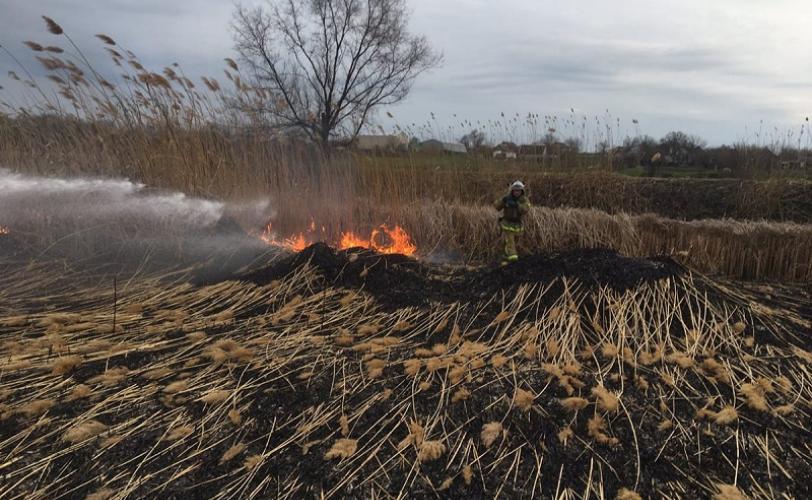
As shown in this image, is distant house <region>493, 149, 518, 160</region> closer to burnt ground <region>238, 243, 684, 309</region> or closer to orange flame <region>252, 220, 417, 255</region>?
orange flame <region>252, 220, 417, 255</region>

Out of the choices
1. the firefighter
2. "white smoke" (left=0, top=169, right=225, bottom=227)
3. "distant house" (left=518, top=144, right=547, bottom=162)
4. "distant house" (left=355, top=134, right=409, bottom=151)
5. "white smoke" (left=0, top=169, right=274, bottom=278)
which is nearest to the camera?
the firefighter

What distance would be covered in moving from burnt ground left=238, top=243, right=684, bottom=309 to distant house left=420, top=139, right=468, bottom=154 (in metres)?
3.43

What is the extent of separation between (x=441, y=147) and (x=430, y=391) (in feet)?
19.6

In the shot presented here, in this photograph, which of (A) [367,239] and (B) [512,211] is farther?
(A) [367,239]

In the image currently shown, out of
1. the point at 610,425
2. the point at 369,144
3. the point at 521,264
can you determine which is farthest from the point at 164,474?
the point at 369,144

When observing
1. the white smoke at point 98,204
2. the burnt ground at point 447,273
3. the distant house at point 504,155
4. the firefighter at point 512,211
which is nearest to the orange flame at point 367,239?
the white smoke at point 98,204

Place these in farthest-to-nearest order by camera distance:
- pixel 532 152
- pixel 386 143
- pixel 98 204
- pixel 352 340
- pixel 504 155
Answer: pixel 532 152, pixel 504 155, pixel 386 143, pixel 98 204, pixel 352 340

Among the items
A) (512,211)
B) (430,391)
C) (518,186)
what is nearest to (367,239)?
(512,211)

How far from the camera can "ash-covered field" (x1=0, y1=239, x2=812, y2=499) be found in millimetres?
1720

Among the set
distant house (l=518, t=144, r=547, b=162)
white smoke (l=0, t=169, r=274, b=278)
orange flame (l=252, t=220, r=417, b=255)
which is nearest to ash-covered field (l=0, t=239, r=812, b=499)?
white smoke (l=0, t=169, r=274, b=278)

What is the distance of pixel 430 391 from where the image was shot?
2.22 meters

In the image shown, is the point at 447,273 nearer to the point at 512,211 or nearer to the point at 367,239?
the point at 512,211

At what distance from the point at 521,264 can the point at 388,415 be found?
186 cm

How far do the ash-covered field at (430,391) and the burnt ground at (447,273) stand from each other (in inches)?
1.1
